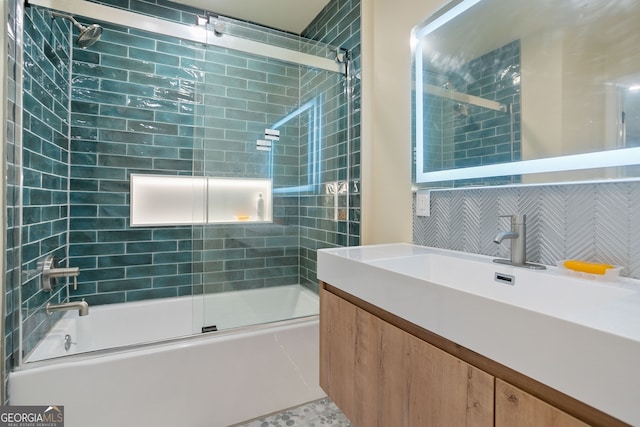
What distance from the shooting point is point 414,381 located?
849 mm

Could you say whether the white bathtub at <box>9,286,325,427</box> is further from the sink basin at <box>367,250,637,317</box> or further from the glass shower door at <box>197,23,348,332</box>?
the sink basin at <box>367,250,637,317</box>

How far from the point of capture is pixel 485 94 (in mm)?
1261

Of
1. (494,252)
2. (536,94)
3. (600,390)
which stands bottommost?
(600,390)

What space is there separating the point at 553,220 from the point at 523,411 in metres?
0.70

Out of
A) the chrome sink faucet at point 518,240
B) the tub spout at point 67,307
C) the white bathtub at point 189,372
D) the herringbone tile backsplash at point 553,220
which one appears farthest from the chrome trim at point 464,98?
the tub spout at point 67,307

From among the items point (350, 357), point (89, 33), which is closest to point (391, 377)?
point (350, 357)

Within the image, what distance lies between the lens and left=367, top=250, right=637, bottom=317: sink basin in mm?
764

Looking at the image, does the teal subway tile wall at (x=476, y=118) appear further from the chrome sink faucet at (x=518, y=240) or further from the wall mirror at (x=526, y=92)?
the chrome sink faucet at (x=518, y=240)

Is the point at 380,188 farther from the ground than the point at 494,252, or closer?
farther from the ground

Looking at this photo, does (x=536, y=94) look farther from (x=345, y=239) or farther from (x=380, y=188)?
(x=345, y=239)

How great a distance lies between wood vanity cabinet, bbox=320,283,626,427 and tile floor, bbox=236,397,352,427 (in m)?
0.50

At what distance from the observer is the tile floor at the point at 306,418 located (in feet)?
5.31

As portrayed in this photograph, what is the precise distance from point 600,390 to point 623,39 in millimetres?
989

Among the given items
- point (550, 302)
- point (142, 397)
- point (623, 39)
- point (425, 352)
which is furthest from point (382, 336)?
point (142, 397)
